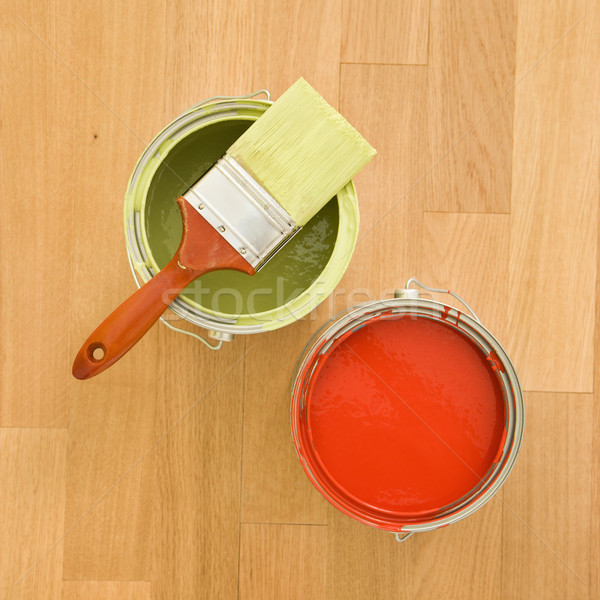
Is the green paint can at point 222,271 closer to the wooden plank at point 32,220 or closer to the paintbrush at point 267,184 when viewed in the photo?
the paintbrush at point 267,184

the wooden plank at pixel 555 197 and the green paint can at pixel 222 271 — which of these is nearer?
the green paint can at pixel 222 271

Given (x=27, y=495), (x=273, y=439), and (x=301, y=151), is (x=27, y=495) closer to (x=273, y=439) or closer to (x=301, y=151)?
(x=273, y=439)

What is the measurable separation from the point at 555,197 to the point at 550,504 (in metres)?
0.52

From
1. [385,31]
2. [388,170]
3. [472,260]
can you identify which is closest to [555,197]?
[472,260]

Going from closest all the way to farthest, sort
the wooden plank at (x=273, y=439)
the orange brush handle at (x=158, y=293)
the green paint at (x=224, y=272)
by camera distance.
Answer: the orange brush handle at (x=158, y=293) < the green paint at (x=224, y=272) < the wooden plank at (x=273, y=439)

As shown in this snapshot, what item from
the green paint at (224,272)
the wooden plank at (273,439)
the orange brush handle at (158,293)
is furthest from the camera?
the wooden plank at (273,439)

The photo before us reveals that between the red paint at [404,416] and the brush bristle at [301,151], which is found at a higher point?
the brush bristle at [301,151]

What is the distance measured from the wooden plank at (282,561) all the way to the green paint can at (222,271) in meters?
0.38

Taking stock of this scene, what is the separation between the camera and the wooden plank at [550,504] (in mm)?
851

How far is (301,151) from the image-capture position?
0.65m

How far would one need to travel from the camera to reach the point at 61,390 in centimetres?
85

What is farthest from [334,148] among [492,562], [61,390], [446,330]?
[492,562]

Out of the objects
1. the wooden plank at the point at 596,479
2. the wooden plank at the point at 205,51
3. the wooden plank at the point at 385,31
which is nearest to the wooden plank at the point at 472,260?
the wooden plank at the point at 596,479

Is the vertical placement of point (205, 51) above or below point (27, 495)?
above
